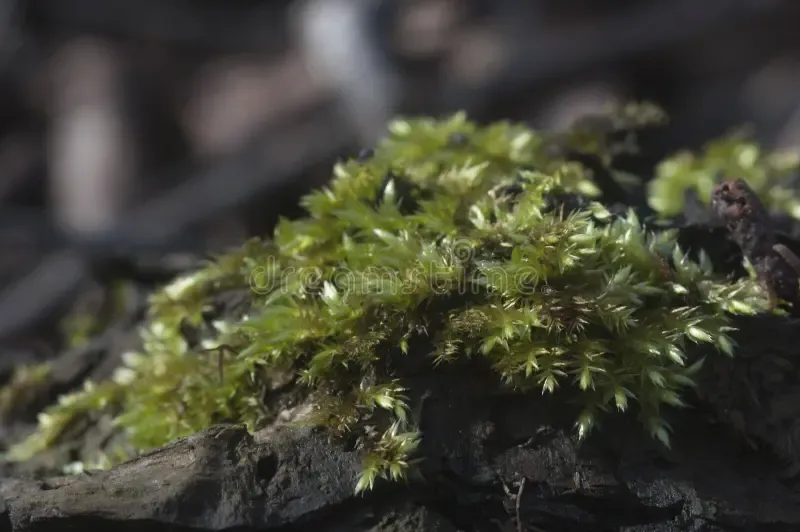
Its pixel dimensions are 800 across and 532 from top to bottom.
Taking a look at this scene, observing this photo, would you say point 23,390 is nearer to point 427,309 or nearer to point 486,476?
point 427,309

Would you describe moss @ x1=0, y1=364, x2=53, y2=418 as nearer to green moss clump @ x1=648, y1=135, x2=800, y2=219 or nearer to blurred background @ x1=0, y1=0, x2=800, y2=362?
green moss clump @ x1=648, y1=135, x2=800, y2=219

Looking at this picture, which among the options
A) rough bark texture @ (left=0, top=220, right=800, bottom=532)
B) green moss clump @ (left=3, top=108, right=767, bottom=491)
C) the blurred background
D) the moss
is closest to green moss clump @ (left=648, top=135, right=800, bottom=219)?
green moss clump @ (left=3, top=108, right=767, bottom=491)

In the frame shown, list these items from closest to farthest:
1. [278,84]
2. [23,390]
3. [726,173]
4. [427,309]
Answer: [427,309], [23,390], [726,173], [278,84]

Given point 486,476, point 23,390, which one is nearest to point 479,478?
point 486,476

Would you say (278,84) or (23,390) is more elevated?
(278,84)

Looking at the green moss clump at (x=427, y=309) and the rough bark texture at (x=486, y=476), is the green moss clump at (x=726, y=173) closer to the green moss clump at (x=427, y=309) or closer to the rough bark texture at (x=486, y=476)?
the green moss clump at (x=427, y=309)

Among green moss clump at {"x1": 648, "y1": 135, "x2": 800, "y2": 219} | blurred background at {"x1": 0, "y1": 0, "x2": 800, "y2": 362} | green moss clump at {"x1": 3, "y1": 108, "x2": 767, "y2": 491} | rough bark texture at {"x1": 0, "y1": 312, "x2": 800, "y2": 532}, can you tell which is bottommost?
rough bark texture at {"x1": 0, "y1": 312, "x2": 800, "y2": 532}
